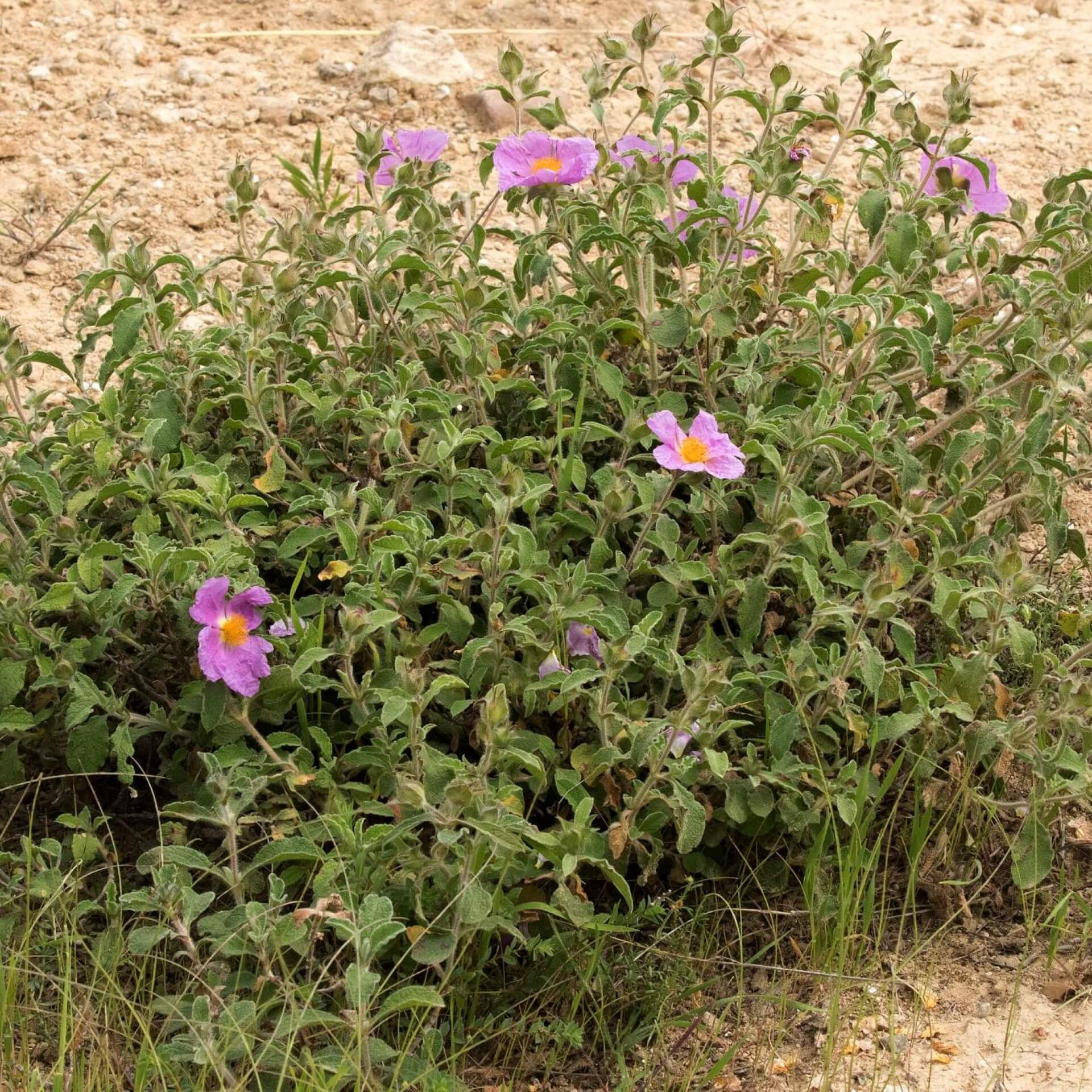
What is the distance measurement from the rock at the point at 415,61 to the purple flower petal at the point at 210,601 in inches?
122

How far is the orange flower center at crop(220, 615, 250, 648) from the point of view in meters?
2.44

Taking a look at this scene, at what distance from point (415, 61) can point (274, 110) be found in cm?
58

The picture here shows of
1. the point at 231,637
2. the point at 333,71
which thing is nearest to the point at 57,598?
the point at 231,637

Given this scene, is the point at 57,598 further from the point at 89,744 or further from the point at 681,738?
the point at 681,738

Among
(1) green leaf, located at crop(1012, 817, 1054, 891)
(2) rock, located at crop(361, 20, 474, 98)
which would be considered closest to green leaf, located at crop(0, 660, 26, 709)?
(1) green leaf, located at crop(1012, 817, 1054, 891)

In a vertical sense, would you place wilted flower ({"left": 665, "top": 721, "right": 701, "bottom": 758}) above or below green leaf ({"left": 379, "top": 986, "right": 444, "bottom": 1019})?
above

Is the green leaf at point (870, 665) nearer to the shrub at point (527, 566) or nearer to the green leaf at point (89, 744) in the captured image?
the shrub at point (527, 566)

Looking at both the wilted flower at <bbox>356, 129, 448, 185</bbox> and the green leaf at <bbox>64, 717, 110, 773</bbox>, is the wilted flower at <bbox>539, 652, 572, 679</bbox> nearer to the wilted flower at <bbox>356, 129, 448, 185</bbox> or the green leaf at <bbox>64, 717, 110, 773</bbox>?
the green leaf at <bbox>64, 717, 110, 773</bbox>

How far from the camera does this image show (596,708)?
8.29 feet

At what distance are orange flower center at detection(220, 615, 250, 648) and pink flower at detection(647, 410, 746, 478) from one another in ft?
2.64

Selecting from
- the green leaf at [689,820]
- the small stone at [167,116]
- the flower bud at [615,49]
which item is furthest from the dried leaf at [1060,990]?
the small stone at [167,116]

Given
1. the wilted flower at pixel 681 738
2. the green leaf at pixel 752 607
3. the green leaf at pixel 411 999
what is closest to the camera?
the green leaf at pixel 411 999

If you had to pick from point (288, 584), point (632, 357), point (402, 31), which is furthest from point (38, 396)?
point (402, 31)

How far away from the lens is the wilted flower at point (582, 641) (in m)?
2.68
